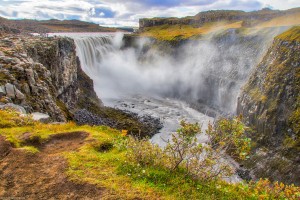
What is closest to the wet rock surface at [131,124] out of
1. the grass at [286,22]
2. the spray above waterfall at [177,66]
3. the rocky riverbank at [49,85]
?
the rocky riverbank at [49,85]

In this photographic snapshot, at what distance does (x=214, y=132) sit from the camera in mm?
10031

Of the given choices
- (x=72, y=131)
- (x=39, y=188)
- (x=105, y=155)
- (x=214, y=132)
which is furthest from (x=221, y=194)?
(x=72, y=131)

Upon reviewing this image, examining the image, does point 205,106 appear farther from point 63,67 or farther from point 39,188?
point 39,188

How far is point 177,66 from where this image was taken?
2940 inches

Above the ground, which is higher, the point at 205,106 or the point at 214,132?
the point at 214,132

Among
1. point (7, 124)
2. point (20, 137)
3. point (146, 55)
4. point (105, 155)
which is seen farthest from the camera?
point (146, 55)

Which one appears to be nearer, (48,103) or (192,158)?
(192,158)

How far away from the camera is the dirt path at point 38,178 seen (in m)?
7.96

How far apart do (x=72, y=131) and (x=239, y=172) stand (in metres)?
22.2

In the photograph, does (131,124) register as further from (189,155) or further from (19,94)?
(189,155)

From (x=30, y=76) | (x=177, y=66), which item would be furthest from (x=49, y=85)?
(x=177, y=66)

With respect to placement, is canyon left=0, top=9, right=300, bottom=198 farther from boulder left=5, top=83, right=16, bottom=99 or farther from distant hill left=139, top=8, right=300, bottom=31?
distant hill left=139, top=8, right=300, bottom=31

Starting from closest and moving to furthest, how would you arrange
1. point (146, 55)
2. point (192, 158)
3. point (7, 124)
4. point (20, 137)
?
point (192, 158) < point (20, 137) < point (7, 124) < point (146, 55)

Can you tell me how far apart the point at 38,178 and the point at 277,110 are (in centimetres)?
2967
